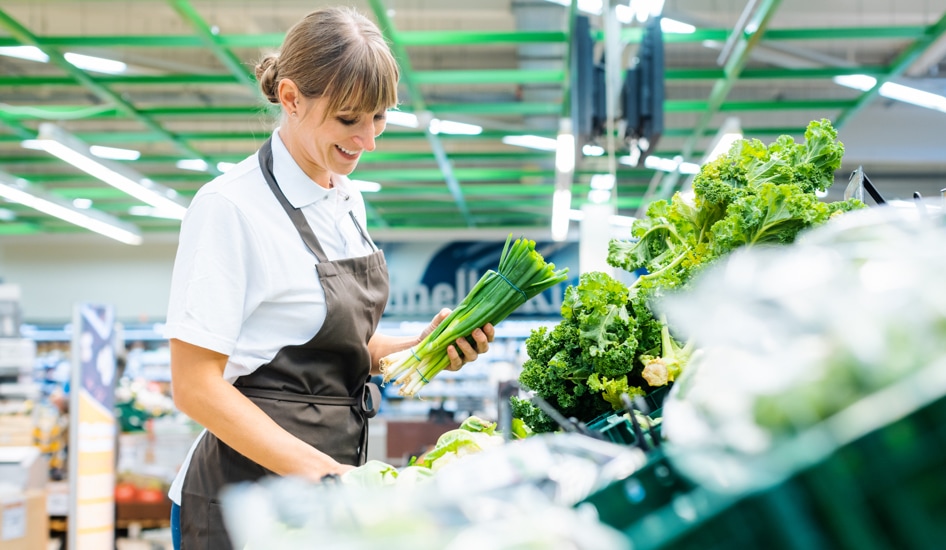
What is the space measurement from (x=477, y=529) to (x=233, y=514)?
0.59ft

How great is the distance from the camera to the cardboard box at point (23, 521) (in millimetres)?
4977

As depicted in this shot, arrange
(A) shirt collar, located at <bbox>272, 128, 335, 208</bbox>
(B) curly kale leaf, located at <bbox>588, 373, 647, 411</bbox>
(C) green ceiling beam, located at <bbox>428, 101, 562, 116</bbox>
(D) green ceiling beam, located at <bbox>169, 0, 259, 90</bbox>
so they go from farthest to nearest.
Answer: (C) green ceiling beam, located at <bbox>428, 101, 562, 116</bbox> < (D) green ceiling beam, located at <bbox>169, 0, 259, 90</bbox> < (A) shirt collar, located at <bbox>272, 128, 335, 208</bbox> < (B) curly kale leaf, located at <bbox>588, 373, 647, 411</bbox>

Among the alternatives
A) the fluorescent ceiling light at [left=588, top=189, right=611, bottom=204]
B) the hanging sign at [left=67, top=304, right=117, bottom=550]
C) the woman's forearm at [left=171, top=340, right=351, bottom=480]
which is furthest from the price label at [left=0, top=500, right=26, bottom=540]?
the fluorescent ceiling light at [left=588, top=189, right=611, bottom=204]

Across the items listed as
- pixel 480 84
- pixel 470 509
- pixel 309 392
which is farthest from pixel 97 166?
pixel 470 509

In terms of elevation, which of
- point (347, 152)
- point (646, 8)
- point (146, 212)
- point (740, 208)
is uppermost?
point (146, 212)

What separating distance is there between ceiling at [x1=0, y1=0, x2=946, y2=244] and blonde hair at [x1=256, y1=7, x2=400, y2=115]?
4.50m

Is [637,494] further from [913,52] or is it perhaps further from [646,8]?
[913,52]

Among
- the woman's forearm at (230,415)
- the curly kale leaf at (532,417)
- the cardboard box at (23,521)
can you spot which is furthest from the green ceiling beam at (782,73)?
the woman's forearm at (230,415)

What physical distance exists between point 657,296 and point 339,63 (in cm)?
70

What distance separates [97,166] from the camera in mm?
9438

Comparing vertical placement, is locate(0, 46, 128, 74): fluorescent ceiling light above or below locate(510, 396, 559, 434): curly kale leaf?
above

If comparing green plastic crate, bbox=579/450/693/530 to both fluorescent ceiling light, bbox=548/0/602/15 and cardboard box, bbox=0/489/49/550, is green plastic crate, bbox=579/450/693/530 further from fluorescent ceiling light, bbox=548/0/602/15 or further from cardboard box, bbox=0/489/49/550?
fluorescent ceiling light, bbox=548/0/602/15

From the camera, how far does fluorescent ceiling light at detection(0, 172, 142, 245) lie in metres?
11.9

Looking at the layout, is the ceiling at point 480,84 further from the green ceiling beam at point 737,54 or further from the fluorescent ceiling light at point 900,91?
the fluorescent ceiling light at point 900,91
